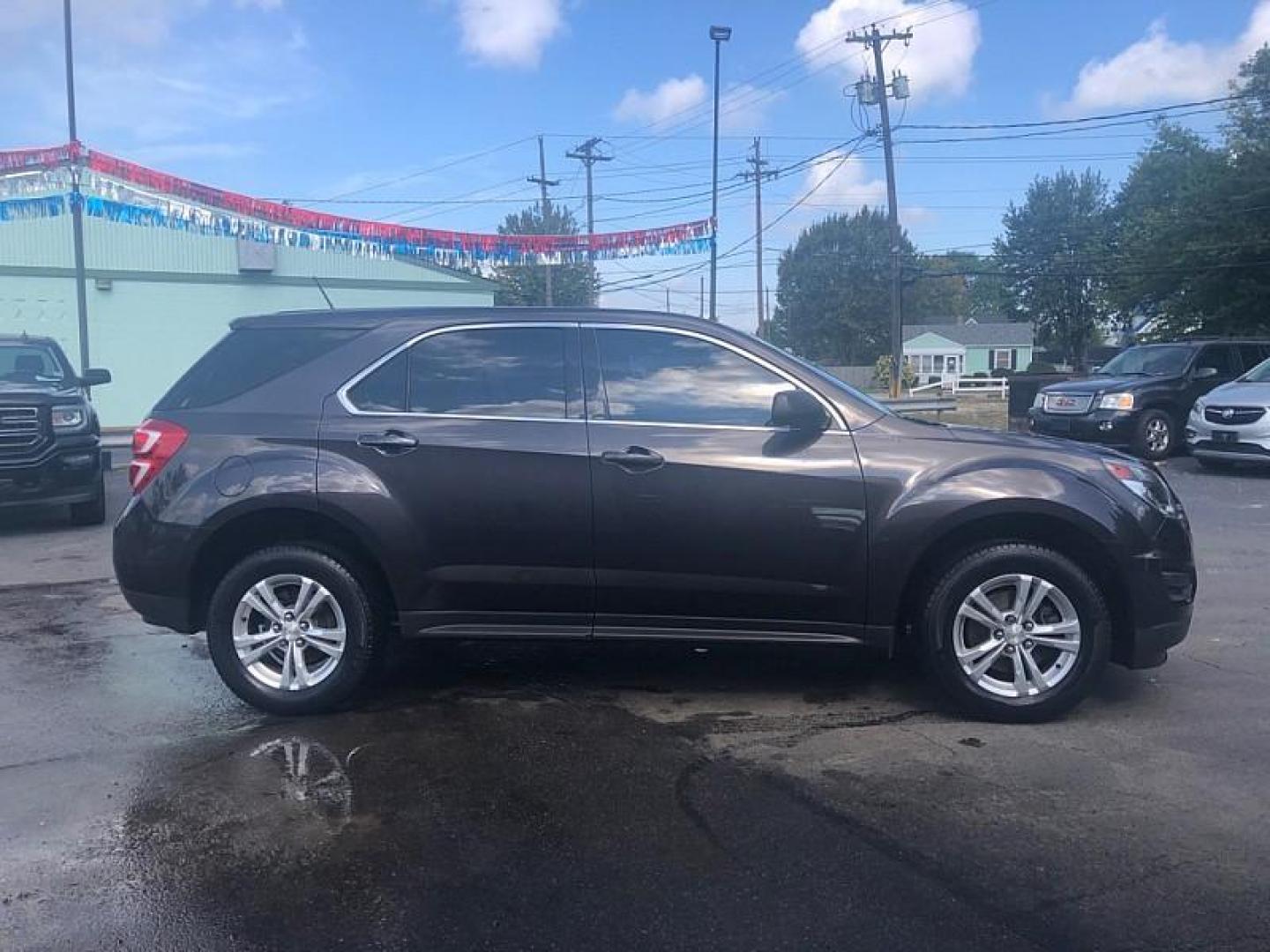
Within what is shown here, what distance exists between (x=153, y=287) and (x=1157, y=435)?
2654cm

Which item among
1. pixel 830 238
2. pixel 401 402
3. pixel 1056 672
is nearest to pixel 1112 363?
pixel 1056 672

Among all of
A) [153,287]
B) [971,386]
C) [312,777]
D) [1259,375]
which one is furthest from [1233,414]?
[971,386]

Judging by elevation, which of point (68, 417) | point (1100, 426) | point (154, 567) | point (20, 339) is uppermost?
point (20, 339)

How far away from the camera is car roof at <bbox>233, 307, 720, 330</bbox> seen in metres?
4.94

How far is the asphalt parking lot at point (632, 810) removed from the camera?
3.08 m

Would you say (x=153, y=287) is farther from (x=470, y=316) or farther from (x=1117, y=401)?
(x=470, y=316)


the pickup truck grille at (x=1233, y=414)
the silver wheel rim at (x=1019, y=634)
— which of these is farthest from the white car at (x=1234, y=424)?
the silver wheel rim at (x=1019, y=634)

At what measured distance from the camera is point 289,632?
481cm

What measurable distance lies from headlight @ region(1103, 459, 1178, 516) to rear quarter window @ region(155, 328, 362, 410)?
11.6 feet

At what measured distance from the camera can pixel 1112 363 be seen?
1686 centimetres

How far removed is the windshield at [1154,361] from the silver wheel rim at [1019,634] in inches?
490

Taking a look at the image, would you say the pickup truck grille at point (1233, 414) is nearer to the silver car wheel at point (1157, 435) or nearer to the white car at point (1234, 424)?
the white car at point (1234, 424)

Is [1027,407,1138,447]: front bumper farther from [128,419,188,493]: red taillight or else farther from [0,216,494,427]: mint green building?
[0,216,494,427]: mint green building

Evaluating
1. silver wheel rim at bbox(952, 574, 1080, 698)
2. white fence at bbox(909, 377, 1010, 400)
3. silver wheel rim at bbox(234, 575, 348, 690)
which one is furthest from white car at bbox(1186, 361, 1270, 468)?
white fence at bbox(909, 377, 1010, 400)
